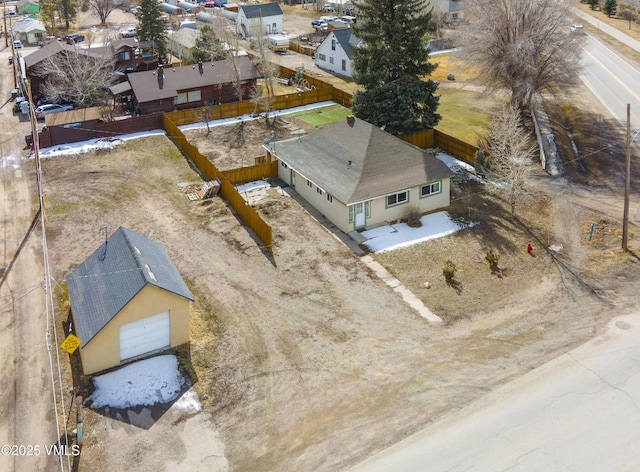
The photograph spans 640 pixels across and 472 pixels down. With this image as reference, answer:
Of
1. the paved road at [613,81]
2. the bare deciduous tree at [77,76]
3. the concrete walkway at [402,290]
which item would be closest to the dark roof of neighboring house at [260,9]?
the bare deciduous tree at [77,76]

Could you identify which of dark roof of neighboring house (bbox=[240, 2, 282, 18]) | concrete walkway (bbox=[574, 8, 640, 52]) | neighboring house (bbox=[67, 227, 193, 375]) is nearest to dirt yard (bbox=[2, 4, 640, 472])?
neighboring house (bbox=[67, 227, 193, 375])

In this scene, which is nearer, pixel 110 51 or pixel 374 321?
pixel 374 321

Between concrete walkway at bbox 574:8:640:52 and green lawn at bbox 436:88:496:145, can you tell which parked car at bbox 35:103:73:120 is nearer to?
green lawn at bbox 436:88:496:145

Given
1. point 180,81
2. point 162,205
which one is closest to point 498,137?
point 162,205

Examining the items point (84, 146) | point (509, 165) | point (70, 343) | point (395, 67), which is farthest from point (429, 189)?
point (84, 146)

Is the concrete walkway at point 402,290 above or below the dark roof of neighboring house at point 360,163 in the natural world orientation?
below

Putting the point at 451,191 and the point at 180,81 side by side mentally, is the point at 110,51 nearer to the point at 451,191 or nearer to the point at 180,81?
the point at 180,81

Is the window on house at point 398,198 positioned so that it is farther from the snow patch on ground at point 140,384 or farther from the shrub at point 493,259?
the snow patch on ground at point 140,384
